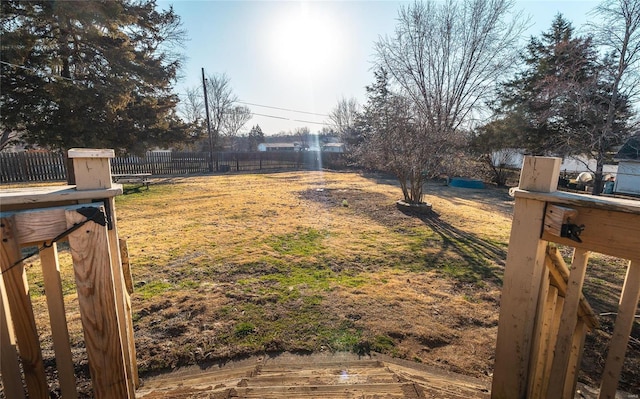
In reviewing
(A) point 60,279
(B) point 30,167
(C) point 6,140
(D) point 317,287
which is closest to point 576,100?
(D) point 317,287

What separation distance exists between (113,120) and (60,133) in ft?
6.32

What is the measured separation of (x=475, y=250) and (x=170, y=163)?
796 inches

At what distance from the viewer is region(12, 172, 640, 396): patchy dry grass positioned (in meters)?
2.62

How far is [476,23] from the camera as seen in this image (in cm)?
1609

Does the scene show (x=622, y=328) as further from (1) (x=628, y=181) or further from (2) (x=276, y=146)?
(2) (x=276, y=146)

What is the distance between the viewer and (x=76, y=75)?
479 inches

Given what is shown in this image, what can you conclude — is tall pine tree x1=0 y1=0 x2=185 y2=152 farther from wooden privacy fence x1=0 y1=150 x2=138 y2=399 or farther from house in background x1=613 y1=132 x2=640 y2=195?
house in background x1=613 y1=132 x2=640 y2=195

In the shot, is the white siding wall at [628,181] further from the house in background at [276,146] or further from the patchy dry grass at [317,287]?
the house in background at [276,146]

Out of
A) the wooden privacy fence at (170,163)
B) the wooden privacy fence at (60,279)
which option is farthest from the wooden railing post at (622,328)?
the wooden privacy fence at (170,163)

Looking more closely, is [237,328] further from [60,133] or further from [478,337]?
[60,133]

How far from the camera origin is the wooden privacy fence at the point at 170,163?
47.5 ft

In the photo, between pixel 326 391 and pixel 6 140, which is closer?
pixel 326 391

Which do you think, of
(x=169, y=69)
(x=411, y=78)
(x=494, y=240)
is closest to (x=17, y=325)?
(x=494, y=240)

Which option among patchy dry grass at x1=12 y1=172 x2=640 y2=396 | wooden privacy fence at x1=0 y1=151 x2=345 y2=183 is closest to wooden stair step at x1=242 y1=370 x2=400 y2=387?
patchy dry grass at x1=12 y1=172 x2=640 y2=396
